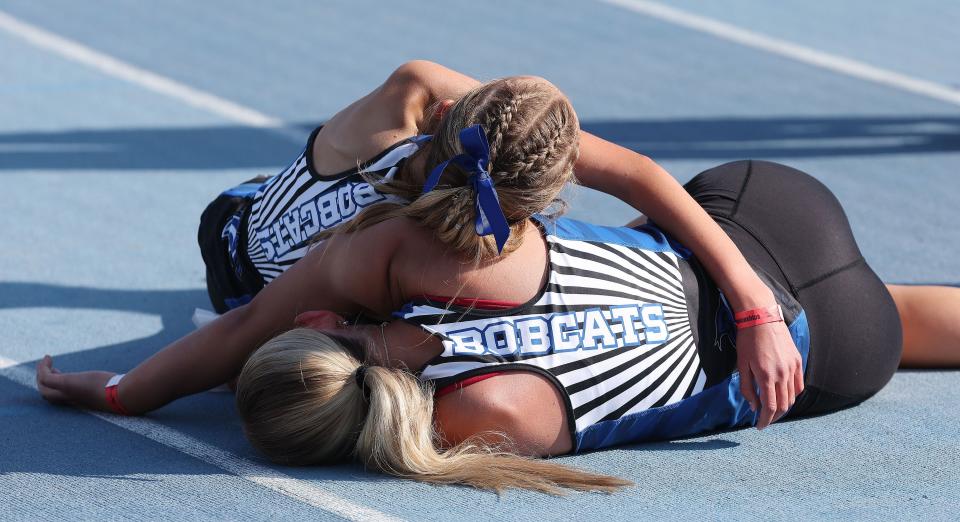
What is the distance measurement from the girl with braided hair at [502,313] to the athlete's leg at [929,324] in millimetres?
239

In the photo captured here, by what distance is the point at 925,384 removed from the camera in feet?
11.4

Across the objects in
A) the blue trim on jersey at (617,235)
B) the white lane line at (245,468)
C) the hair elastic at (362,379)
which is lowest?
the white lane line at (245,468)

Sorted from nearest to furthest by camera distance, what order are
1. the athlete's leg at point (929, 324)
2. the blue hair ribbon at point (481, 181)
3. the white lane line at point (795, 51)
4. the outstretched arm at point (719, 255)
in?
the blue hair ribbon at point (481, 181) < the outstretched arm at point (719, 255) < the athlete's leg at point (929, 324) < the white lane line at point (795, 51)

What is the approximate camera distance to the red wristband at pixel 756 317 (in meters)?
2.86

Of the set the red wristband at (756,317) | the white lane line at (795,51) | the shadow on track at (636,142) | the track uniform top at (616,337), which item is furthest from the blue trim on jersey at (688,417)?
the white lane line at (795,51)

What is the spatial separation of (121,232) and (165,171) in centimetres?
82

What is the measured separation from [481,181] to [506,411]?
0.51 metres

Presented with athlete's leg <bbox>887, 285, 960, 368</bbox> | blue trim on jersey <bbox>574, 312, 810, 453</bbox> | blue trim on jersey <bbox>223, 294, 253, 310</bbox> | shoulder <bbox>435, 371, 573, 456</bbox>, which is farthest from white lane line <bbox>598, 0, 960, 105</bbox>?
shoulder <bbox>435, 371, 573, 456</bbox>

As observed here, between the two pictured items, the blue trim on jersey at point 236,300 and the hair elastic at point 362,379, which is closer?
the hair elastic at point 362,379

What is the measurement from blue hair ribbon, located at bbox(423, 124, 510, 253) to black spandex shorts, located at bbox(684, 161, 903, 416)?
0.85 metres

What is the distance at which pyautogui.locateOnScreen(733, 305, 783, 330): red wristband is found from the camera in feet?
9.37

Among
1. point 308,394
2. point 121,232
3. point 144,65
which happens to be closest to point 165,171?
point 121,232

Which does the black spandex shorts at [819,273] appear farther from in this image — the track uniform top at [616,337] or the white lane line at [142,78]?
the white lane line at [142,78]

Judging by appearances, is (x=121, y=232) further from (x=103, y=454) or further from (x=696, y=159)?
(x=696, y=159)
